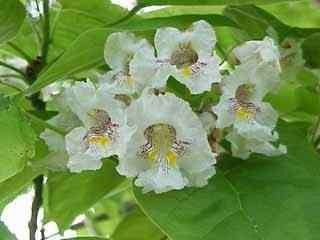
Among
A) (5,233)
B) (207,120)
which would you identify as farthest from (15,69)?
(207,120)

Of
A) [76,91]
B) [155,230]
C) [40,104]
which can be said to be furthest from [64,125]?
[155,230]

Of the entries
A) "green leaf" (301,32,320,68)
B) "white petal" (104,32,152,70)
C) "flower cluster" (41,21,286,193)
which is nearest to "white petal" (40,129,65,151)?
"flower cluster" (41,21,286,193)

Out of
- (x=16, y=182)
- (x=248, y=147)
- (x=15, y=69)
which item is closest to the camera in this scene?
(x=248, y=147)

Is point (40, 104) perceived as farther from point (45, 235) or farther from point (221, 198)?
point (221, 198)

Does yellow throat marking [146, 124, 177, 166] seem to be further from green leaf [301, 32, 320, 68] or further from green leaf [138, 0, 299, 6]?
green leaf [301, 32, 320, 68]

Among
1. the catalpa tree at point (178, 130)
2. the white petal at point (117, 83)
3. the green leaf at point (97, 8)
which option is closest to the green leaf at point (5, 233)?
the catalpa tree at point (178, 130)

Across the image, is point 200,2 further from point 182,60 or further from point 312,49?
point 312,49
